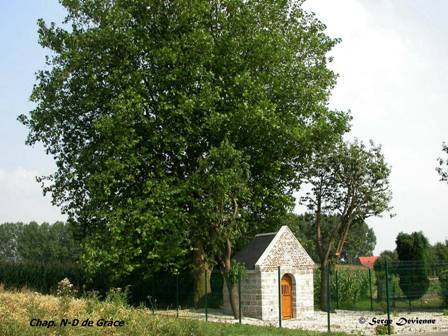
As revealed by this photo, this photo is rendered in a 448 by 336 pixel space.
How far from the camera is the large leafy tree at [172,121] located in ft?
90.9

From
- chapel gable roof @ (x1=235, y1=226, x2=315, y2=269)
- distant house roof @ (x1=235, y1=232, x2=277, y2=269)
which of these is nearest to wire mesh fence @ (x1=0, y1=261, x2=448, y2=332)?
chapel gable roof @ (x1=235, y1=226, x2=315, y2=269)

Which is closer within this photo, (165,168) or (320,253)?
(165,168)

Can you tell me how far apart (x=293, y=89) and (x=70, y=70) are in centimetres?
1112

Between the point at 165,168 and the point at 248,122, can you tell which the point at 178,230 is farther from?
the point at 248,122

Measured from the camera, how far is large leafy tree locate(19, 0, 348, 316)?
90.9ft

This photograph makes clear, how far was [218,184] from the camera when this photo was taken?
27016 millimetres

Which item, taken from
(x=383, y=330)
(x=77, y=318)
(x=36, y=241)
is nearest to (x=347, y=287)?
(x=383, y=330)

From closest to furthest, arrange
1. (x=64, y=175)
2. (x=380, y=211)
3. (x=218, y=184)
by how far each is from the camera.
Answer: (x=218, y=184) → (x=64, y=175) → (x=380, y=211)

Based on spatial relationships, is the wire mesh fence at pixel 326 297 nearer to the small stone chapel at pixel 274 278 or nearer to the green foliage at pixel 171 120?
the small stone chapel at pixel 274 278

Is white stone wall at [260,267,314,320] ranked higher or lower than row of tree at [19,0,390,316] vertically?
lower

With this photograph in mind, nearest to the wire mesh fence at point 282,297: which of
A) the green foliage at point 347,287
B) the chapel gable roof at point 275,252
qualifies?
the green foliage at point 347,287

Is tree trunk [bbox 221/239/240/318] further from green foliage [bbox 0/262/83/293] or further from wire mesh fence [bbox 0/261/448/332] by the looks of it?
green foliage [bbox 0/262/83/293]

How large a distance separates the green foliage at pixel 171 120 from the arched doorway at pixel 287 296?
10.7ft

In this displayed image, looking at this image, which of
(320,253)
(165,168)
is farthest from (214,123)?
(320,253)
